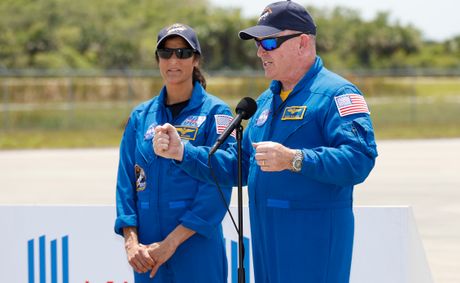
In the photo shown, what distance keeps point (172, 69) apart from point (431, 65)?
63862mm

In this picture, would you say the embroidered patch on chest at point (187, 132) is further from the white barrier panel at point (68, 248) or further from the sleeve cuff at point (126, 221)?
the white barrier panel at point (68, 248)

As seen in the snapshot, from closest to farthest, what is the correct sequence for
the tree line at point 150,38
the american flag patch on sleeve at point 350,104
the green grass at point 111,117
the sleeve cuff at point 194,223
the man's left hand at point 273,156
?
the man's left hand at point 273,156 < the american flag patch on sleeve at point 350,104 < the sleeve cuff at point 194,223 < the green grass at point 111,117 < the tree line at point 150,38

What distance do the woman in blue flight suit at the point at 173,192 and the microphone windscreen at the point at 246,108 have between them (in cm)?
71

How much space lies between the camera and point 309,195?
3826mm

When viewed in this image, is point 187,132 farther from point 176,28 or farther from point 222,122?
point 176,28

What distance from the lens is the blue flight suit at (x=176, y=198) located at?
459cm

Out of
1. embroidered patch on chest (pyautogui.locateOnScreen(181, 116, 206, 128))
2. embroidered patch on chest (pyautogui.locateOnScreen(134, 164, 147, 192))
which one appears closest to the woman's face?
embroidered patch on chest (pyautogui.locateOnScreen(181, 116, 206, 128))

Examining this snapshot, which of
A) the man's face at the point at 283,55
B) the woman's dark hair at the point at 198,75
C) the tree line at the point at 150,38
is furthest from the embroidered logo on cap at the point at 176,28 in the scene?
the tree line at the point at 150,38

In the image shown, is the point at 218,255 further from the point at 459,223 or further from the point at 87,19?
the point at 87,19

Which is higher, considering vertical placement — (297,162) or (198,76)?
(198,76)

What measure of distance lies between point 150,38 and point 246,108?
56.0 m

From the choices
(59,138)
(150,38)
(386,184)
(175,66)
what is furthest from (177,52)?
(150,38)

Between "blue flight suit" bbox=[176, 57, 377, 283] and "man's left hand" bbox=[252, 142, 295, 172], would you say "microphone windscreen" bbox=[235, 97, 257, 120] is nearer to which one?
"blue flight suit" bbox=[176, 57, 377, 283]

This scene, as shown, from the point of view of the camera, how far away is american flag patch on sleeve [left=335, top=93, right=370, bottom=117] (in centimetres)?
376
